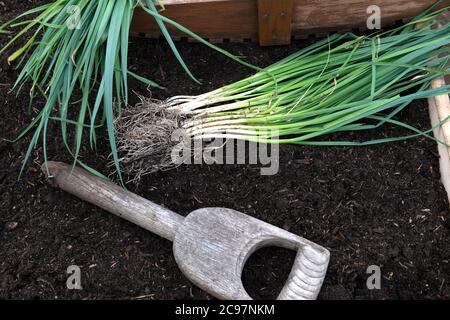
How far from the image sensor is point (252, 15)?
6.31 feet

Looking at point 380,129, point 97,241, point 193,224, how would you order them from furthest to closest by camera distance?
point 380,129
point 97,241
point 193,224

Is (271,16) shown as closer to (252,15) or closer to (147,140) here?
(252,15)

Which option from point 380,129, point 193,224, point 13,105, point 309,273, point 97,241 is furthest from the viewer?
point 13,105

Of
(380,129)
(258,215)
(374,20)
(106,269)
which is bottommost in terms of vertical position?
(106,269)

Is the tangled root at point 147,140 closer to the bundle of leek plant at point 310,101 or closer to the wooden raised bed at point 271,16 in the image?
the bundle of leek plant at point 310,101

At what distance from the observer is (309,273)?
1497 millimetres

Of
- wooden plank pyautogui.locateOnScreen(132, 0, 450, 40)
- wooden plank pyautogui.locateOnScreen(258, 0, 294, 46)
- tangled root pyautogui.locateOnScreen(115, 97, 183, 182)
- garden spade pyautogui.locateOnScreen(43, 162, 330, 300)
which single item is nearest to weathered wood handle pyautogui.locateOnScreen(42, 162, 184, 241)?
garden spade pyautogui.locateOnScreen(43, 162, 330, 300)

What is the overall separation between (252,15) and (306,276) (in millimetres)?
948

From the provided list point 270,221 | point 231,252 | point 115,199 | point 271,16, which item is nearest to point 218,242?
point 231,252

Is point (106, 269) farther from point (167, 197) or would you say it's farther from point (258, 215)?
point (258, 215)

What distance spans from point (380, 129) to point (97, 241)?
3.31ft

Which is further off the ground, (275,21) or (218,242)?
(275,21)

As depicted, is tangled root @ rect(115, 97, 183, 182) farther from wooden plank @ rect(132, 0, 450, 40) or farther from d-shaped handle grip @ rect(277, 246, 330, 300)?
d-shaped handle grip @ rect(277, 246, 330, 300)

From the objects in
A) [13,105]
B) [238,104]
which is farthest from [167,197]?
[13,105]
